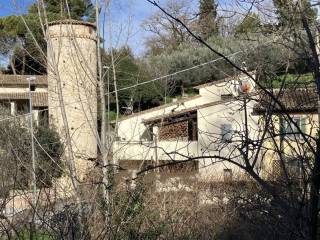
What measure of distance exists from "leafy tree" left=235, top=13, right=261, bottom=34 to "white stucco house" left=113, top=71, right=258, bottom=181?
25 cm

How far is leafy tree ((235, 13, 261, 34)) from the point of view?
8.27 ft

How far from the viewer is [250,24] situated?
2.67 meters

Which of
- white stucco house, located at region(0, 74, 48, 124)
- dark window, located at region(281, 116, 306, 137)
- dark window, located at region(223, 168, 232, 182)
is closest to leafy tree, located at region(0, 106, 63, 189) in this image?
dark window, located at region(281, 116, 306, 137)

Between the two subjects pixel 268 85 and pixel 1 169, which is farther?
pixel 1 169

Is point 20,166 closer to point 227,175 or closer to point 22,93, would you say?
point 227,175

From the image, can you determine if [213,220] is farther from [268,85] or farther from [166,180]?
[268,85]

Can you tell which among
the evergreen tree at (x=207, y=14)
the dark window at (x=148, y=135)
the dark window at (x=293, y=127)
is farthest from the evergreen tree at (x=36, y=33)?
the dark window at (x=293, y=127)

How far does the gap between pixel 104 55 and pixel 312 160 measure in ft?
22.4

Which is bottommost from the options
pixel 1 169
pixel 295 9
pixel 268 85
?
pixel 1 169

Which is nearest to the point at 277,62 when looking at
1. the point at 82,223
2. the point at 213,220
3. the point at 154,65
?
the point at 82,223

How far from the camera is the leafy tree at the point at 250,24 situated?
2.52m

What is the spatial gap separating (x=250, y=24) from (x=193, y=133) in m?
22.7

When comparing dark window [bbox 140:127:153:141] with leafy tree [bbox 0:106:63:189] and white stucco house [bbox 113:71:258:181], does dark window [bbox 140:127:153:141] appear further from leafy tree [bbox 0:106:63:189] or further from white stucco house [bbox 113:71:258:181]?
leafy tree [bbox 0:106:63:189]

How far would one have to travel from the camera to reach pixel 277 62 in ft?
8.94
